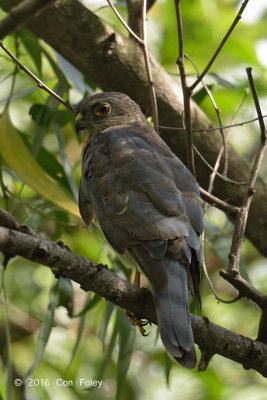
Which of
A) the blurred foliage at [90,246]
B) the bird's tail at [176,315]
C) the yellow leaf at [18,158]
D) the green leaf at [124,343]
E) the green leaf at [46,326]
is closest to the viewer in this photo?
the bird's tail at [176,315]

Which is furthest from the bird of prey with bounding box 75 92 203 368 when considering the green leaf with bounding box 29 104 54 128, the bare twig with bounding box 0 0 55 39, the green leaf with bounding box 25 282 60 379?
the bare twig with bounding box 0 0 55 39

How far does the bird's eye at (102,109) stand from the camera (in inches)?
162

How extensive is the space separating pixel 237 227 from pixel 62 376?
2.39 meters

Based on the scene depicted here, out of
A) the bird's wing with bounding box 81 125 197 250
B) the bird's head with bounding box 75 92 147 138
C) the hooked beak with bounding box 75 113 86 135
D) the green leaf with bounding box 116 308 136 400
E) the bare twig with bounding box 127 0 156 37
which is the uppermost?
the bare twig with bounding box 127 0 156 37

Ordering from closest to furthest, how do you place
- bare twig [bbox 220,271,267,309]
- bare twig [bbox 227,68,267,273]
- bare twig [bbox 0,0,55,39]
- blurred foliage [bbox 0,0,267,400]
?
bare twig [bbox 0,0,55,39] < bare twig [bbox 220,271,267,309] < bare twig [bbox 227,68,267,273] < blurred foliage [bbox 0,0,267,400]

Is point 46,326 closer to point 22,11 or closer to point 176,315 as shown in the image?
point 176,315

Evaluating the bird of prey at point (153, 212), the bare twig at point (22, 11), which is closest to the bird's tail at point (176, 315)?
the bird of prey at point (153, 212)

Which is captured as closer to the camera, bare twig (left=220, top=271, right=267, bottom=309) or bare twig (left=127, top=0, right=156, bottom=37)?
bare twig (left=220, top=271, right=267, bottom=309)

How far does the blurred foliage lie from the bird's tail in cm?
119

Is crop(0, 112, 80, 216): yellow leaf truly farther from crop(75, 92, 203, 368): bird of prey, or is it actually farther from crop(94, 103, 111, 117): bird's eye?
crop(94, 103, 111, 117): bird's eye

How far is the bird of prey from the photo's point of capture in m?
2.63

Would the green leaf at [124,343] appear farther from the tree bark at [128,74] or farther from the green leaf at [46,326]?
the tree bark at [128,74]

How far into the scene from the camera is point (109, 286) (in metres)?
2.49

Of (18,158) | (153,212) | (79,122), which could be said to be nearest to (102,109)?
(79,122)
